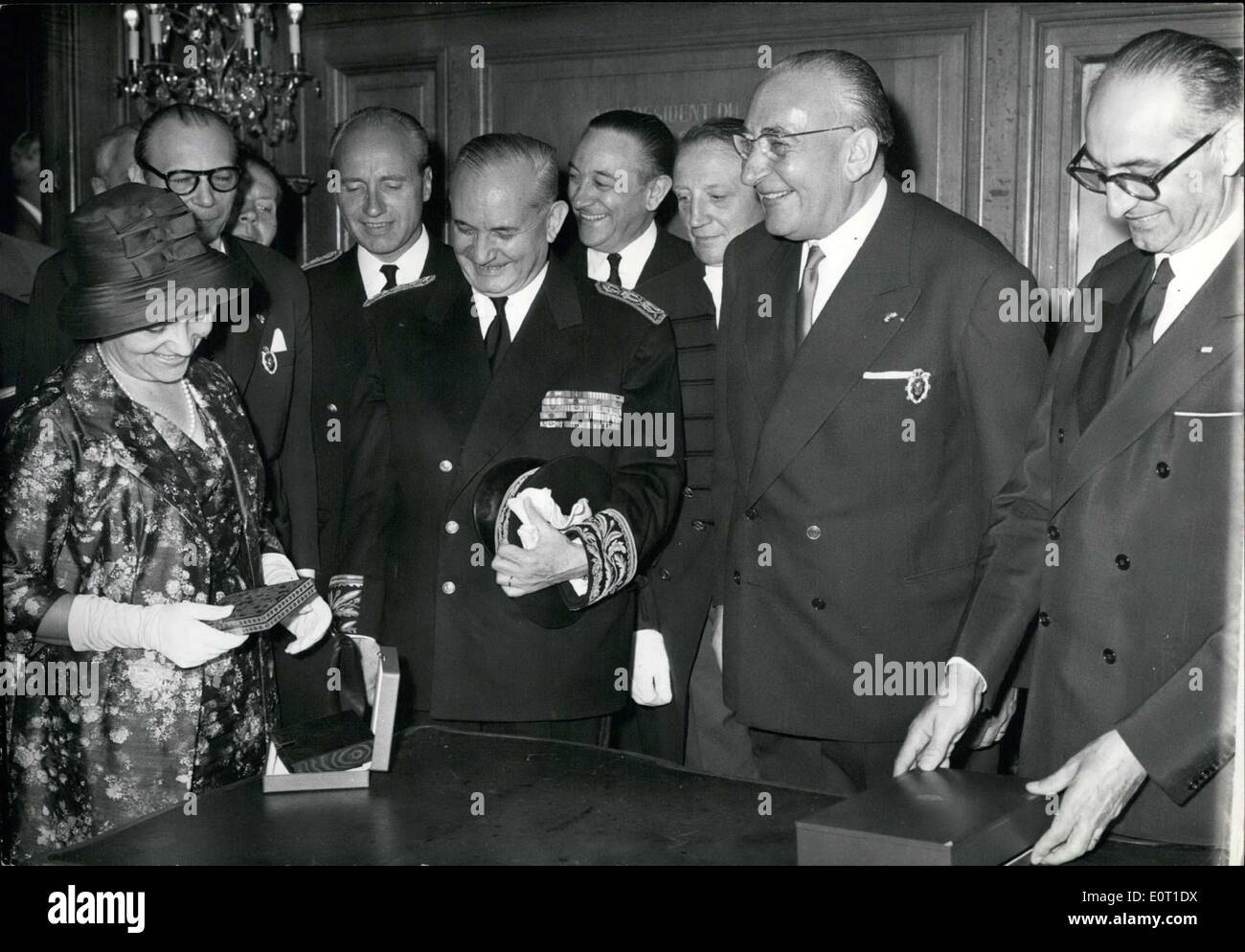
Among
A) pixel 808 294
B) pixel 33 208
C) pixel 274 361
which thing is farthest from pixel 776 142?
pixel 33 208

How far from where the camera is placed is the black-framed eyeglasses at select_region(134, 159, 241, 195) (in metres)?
3.40

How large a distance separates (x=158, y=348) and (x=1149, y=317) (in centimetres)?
171

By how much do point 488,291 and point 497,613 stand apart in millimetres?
712

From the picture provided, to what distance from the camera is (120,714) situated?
7.73 ft

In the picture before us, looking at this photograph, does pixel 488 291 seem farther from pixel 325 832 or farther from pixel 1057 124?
pixel 1057 124

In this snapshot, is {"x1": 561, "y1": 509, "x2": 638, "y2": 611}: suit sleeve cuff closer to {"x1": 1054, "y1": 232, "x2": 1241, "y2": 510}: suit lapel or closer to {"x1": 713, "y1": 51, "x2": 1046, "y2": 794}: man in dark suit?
{"x1": 713, "y1": 51, "x2": 1046, "y2": 794}: man in dark suit

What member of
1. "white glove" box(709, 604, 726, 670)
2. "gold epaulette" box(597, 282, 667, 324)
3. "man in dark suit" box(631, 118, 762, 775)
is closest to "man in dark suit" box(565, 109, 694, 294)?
"man in dark suit" box(631, 118, 762, 775)

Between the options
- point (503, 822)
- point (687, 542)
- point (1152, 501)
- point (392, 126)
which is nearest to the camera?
point (503, 822)

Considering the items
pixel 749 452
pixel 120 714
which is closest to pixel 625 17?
pixel 749 452

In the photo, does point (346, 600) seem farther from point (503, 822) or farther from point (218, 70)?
point (218, 70)

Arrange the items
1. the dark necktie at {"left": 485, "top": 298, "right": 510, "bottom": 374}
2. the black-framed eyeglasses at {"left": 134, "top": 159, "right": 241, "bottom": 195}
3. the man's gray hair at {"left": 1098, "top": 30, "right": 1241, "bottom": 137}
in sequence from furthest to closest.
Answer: the black-framed eyeglasses at {"left": 134, "top": 159, "right": 241, "bottom": 195}
the dark necktie at {"left": 485, "top": 298, "right": 510, "bottom": 374}
the man's gray hair at {"left": 1098, "top": 30, "right": 1241, "bottom": 137}

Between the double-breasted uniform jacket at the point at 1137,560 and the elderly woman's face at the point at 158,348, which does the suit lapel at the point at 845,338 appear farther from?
the elderly woman's face at the point at 158,348

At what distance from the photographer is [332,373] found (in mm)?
3590

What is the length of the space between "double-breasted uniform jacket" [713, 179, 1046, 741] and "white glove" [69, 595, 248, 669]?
1041 mm
